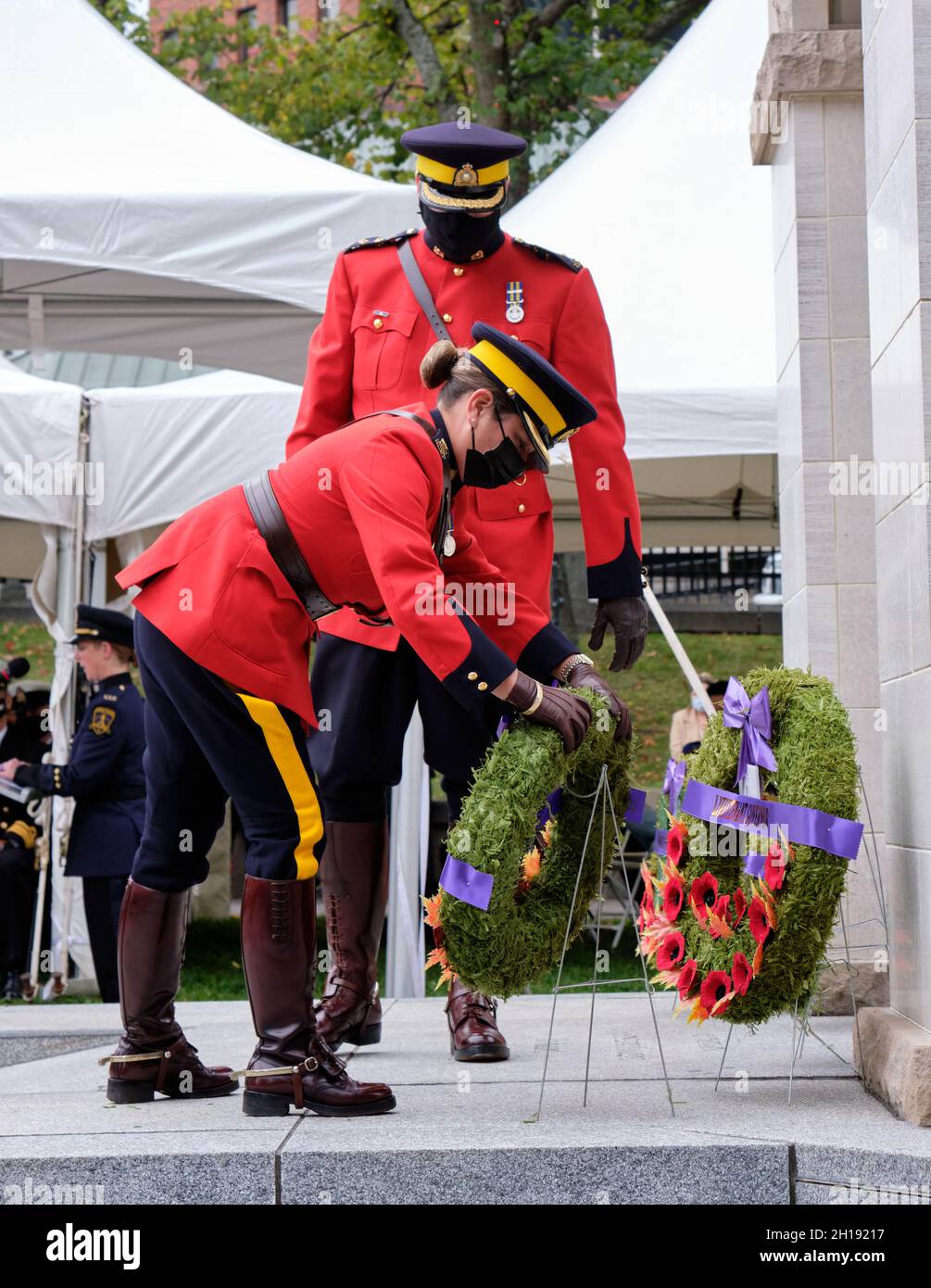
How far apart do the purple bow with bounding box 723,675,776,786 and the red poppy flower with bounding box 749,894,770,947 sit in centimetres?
30

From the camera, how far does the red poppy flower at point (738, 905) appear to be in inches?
127

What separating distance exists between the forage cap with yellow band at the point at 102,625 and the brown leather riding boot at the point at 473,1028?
338 centimetres

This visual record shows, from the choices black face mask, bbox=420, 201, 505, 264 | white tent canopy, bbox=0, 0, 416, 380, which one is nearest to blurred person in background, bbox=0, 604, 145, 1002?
white tent canopy, bbox=0, 0, 416, 380

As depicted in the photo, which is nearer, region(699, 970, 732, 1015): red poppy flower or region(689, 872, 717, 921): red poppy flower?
region(699, 970, 732, 1015): red poppy flower

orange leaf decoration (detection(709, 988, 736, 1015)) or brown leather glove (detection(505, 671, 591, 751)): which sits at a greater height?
brown leather glove (detection(505, 671, 591, 751))

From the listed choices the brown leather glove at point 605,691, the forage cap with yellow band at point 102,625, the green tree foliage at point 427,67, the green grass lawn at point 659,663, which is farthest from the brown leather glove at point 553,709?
the green grass lawn at point 659,663

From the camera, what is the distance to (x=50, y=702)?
780cm

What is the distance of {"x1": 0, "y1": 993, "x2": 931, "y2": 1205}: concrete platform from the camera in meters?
2.56

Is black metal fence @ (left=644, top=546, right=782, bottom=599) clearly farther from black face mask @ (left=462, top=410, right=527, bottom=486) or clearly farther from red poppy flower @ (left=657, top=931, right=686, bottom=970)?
black face mask @ (left=462, top=410, right=527, bottom=486)

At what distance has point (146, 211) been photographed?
5051 millimetres
